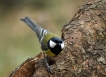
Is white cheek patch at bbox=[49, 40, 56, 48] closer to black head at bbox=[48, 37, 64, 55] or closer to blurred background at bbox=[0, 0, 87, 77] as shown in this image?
black head at bbox=[48, 37, 64, 55]

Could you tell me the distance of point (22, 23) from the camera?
22.2 feet

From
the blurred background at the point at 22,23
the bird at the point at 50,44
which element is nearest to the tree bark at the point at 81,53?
the bird at the point at 50,44

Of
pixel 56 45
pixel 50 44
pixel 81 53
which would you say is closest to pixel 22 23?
pixel 50 44

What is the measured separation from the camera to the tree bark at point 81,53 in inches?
101

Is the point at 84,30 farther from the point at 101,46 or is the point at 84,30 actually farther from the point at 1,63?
the point at 1,63

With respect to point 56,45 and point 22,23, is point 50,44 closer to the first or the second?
point 56,45


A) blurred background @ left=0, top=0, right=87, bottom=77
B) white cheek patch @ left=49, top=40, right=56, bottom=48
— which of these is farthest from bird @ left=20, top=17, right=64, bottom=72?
blurred background @ left=0, top=0, right=87, bottom=77

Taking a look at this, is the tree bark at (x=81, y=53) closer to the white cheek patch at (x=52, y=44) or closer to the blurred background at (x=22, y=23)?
the white cheek patch at (x=52, y=44)

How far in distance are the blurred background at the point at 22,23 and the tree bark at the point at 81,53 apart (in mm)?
3093

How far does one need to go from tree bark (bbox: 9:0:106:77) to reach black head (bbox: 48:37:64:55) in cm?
7

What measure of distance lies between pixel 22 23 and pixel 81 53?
424 centimetres

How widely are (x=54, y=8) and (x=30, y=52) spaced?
167 cm

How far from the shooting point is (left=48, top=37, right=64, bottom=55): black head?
8.84 feet

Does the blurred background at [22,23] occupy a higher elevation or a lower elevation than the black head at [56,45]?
higher
